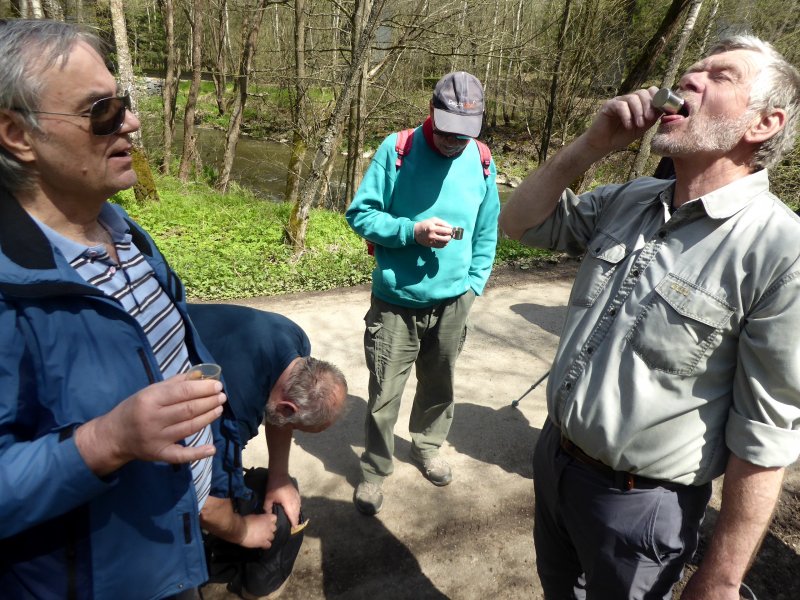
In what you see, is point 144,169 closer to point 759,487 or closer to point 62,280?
point 62,280

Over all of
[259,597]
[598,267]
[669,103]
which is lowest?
[259,597]

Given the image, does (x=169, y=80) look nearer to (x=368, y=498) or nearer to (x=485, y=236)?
(x=485, y=236)

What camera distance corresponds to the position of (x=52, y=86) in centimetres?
107

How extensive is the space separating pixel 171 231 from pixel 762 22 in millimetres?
14020

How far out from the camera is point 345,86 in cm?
627

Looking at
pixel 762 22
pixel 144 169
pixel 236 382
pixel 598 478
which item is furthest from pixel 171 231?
pixel 762 22

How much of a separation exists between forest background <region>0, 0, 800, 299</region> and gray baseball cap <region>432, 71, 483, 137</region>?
11.0ft

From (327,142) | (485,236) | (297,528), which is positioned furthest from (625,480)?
(327,142)

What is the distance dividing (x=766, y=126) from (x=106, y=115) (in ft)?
5.64

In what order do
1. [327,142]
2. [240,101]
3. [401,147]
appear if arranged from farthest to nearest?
1. [240,101]
2. [327,142]
3. [401,147]

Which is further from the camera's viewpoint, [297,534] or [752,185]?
[297,534]

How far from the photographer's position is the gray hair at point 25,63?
3.39 feet

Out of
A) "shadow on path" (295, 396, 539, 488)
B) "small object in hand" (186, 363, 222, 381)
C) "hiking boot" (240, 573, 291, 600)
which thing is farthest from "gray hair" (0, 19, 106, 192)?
"shadow on path" (295, 396, 539, 488)

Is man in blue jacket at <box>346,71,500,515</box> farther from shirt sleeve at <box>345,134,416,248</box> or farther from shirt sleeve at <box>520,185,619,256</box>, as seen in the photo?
shirt sleeve at <box>520,185,619,256</box>
